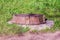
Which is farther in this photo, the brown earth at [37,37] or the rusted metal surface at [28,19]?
the rusted metal surface at [28,19]

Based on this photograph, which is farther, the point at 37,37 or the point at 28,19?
the point at 28,19

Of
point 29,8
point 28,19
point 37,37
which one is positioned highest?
→ point 29,8

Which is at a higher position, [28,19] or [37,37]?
[28,19]

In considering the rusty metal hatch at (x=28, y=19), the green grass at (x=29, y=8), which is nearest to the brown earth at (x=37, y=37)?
the rusty metal hatch at (x=28, y=19)

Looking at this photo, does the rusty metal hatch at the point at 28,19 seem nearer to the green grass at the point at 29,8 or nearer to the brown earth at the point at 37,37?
the green grass at the point at 29,8

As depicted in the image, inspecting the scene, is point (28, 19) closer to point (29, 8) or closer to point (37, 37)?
point (37, 37)

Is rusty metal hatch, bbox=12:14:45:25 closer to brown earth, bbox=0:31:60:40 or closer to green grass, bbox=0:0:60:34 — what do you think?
green grass, bbox=0:0:60:34

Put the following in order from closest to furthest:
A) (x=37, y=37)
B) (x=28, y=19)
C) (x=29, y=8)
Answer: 1. (x=37, y=37)
2. (x=28, y=19)
3. (x=29, y=8)

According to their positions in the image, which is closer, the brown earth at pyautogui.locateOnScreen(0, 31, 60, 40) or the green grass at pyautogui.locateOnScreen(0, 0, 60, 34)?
the brown earth at pyautogui.locateOnScreen(0, 31, 60, 40)

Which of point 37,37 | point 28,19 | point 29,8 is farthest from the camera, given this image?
point 29,8

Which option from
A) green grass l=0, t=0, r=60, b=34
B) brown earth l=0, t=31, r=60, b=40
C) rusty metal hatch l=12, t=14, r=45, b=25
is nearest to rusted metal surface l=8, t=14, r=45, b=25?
rusty metal hatch l=12, t=14, r=45, b=25

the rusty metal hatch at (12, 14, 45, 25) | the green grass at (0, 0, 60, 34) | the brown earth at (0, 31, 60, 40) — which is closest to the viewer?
the brown earth at (0, 31, 60, 40)

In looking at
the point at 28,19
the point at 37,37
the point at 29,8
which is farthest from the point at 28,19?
the point at 29,8

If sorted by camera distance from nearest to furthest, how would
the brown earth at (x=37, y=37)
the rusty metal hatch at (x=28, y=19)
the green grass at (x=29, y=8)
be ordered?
the brown earth at (x=37, y=37) → the rusty metal hatch at (x=28, y=19) → the green grass at (x=29, y=8)
